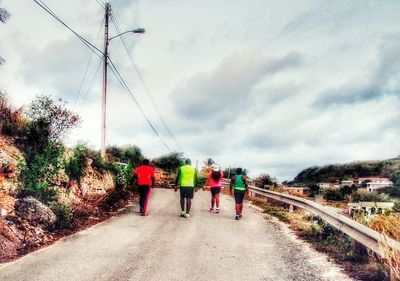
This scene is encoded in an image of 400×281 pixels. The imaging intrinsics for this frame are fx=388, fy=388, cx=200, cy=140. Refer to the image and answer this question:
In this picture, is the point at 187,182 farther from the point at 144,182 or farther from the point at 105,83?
the point at 105,83

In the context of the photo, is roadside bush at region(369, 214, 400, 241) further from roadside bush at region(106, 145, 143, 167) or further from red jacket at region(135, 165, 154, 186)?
roadside bush at region(106, 145, 143, 167)

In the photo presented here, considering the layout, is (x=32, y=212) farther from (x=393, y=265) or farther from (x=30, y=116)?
(x=393, y=265)

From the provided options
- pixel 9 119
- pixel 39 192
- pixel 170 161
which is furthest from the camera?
pixel 170 161

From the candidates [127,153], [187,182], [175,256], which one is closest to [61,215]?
[175,256]

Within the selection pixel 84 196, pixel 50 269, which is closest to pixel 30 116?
→ pixel 84 196

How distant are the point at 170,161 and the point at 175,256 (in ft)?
118

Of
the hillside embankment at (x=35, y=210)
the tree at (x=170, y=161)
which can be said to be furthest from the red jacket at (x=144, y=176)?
the tree at (x=170, y=161)

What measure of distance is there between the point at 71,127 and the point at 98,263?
26.3 feet

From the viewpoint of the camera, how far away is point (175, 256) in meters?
Result: 7.40

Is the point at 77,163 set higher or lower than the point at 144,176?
higher

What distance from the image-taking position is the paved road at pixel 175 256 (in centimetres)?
632

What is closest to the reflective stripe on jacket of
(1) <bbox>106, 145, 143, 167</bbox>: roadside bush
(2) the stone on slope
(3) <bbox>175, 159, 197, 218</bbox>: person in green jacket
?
(3) <bbox>175, 159, 197, 218</bbox>: person in green jacket

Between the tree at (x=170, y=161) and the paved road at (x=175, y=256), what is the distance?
31542 millimetres

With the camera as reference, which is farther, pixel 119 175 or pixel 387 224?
pixel 119 175
